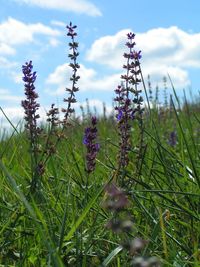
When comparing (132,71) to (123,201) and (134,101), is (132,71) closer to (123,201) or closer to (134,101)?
(134,101)

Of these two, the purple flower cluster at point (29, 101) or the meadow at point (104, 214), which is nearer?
the meadow at point (104, 214)

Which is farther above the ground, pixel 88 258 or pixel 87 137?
pixel 87 137

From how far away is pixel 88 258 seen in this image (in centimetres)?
196

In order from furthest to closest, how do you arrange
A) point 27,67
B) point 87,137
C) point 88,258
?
1. point 27,67
2. point 87,137
3. point 88,258

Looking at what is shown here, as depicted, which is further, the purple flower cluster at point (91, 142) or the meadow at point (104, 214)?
the purple flower cluster at point (91, 142)

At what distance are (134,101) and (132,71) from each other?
0.17 meters

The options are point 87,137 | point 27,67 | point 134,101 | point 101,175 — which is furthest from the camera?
point 101,175

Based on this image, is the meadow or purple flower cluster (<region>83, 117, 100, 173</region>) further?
purple flower cluster (<region>83, 117, 100, 173</region>)

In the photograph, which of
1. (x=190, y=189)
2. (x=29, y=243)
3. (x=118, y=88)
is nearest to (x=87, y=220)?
(x=29, y=243)

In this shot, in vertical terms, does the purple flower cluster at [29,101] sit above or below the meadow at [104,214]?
above

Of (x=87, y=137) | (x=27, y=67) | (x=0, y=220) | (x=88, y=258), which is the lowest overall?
(x=88, y=258)

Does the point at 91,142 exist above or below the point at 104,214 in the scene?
above

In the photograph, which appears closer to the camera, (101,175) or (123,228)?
(123,228)

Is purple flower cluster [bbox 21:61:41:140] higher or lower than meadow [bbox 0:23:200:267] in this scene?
higher
